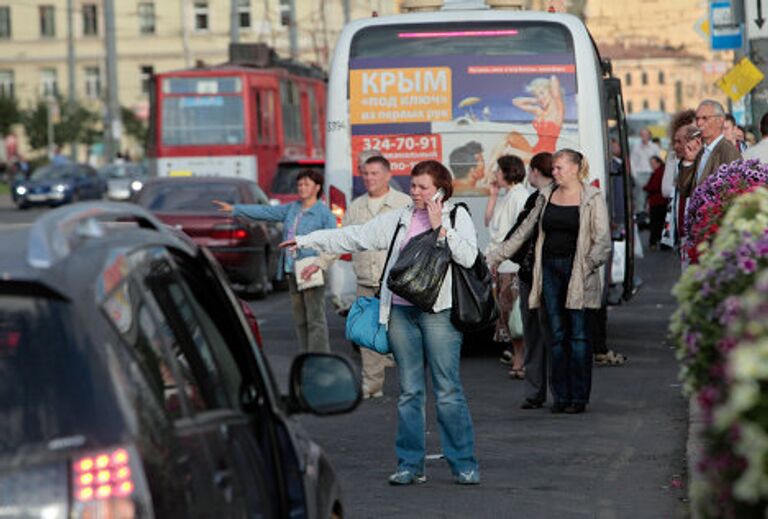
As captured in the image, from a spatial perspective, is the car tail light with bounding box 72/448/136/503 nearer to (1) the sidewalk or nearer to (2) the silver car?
(1) the sidewalk

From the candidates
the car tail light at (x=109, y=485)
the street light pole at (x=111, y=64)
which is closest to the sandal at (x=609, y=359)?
the car tail light at (x=109, y=485)

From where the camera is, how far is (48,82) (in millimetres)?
109000

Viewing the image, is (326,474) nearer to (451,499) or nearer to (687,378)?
(687,378)

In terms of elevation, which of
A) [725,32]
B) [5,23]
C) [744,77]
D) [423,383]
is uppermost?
[5,23]

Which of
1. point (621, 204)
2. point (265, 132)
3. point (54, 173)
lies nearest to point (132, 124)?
point (54, 173)

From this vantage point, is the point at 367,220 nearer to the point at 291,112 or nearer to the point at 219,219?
the point at 219,219

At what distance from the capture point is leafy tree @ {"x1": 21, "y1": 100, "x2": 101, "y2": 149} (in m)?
94.3

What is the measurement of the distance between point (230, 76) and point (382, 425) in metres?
28.8

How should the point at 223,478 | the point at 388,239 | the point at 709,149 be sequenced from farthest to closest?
the point at 709,149, the point at 388,239, the point at 223,478

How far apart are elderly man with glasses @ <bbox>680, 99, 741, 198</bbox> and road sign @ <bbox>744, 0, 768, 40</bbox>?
6.74m

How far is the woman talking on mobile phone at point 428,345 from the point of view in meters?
10.4

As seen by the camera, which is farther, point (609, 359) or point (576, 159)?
point (609, 359)

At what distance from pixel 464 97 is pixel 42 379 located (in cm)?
1398

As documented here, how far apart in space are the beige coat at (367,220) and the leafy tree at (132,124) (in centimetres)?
8435
